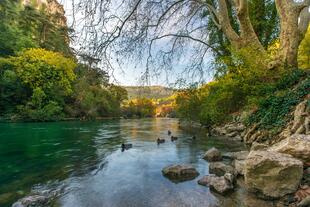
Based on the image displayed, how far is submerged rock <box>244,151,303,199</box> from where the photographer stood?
4.20 meters

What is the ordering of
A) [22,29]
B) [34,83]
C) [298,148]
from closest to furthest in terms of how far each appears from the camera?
1. [298,148]
2. [34,83]
3. [22,29]

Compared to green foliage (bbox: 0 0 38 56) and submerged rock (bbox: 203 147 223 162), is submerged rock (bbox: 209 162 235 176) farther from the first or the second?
green foliage (bbox: 0 0 38 56)

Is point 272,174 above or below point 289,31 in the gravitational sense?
below

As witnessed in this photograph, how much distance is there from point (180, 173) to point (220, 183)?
1402 millimetres

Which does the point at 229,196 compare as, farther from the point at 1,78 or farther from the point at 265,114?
the point at 1,78

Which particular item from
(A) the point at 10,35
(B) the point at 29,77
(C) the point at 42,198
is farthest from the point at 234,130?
(A) the point at 10,35

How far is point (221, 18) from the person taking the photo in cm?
860

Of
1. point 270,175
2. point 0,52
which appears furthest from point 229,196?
point 0,52

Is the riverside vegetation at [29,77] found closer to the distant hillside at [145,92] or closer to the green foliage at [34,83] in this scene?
the green foliage at [34,83]

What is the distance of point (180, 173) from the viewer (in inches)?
245

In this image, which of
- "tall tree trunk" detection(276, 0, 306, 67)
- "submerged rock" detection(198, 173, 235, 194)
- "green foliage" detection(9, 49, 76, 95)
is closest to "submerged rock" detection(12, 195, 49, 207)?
"submerged rock" detection(198, 173, 235, 194)

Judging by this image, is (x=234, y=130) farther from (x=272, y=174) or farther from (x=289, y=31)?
(x=272, y=174)

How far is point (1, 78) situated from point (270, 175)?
121 ft

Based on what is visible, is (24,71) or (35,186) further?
(24,71)
